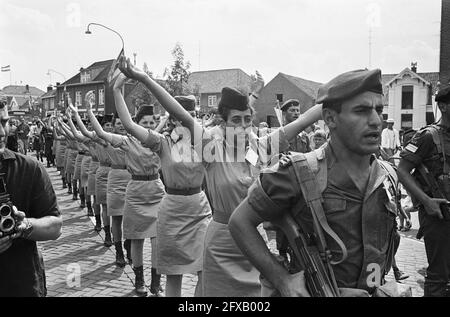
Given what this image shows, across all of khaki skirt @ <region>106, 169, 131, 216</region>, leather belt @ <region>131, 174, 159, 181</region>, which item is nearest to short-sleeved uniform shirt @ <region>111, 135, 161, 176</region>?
leather belt @ <region>131, 174, 159, 181</region>

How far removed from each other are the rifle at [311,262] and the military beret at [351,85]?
59 cm

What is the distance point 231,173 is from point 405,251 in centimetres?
506

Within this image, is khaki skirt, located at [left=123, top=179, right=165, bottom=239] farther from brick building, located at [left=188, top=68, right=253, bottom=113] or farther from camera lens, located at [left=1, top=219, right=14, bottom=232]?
brick building, located at [left=188, top=68, right=253, bottom=113]

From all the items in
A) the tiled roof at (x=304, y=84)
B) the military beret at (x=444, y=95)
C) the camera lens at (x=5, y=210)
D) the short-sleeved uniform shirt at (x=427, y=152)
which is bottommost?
the camera lens at (x=5, y=210)

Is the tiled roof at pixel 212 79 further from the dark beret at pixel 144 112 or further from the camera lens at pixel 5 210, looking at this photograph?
the camera lens at pixel 5 210

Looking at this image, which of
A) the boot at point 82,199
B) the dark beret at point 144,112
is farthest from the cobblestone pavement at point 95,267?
the boot at point 82,199

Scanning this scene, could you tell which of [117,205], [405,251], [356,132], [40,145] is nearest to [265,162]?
[356,132]

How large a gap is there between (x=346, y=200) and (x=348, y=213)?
6 cm

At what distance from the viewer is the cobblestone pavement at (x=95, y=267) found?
605 centimetres

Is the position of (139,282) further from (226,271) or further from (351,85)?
(351,85)

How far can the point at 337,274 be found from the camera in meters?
2.17

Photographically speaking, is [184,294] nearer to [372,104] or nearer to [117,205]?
[117,205]

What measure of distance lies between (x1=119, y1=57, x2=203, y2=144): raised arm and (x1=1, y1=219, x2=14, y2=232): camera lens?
1.76 m

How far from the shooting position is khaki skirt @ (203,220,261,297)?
12.5 feet
